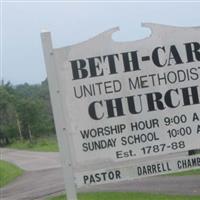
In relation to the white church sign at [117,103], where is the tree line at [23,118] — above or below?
below

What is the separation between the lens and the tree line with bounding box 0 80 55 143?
6700 centimetres

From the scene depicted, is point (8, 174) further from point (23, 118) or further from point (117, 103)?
point (23, 118)

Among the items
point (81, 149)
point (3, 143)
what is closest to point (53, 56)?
point (81, 149)

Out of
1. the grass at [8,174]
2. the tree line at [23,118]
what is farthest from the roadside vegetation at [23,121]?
the grass at [8,174]

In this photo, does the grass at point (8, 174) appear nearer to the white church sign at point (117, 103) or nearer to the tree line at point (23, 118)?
the white church sign at point (117, 103)

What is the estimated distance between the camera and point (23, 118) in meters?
69.0

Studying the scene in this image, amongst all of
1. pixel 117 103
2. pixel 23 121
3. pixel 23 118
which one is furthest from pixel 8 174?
pixel 23 121

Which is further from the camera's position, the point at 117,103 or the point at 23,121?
the point at 23,121

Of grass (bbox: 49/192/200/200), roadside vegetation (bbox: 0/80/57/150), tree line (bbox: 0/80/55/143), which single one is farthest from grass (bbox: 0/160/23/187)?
tree line (bbox: 0/80/55/143)

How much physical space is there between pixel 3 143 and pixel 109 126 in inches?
2892

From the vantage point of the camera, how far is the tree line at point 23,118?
67000mm

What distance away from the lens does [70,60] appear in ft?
17.8

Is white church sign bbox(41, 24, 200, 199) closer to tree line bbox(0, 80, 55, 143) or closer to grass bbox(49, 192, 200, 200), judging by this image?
grass bbox(49, 192, 200, 200)

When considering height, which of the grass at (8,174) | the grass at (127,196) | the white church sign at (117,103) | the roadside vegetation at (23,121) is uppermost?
the white church sign at (117,103)
